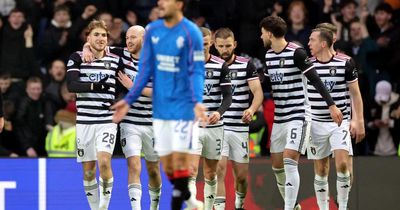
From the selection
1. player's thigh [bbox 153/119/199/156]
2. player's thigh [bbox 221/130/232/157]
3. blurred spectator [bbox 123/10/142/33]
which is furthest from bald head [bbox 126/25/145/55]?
blurred spectator [bbox 123/10/142/33]

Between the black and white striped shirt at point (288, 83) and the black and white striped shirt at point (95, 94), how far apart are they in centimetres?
193

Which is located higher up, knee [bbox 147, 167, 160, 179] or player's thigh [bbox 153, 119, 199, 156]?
player's thigh [bbox 153, 119, 199, 156]

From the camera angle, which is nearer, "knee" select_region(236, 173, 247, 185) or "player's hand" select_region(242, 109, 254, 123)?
"player's hand" select_region(242, 109, 254, 123)

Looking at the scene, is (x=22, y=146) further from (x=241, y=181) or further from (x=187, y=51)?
(x=187, y=51)

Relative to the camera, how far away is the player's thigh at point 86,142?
14.9 meters

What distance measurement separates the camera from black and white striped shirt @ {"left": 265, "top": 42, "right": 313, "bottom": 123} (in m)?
15.1

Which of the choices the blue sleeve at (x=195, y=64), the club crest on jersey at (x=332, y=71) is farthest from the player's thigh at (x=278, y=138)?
the blue sleeve at (x=195, y=64)

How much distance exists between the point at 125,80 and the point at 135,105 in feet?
1.22

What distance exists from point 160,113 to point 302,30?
7.30 meters

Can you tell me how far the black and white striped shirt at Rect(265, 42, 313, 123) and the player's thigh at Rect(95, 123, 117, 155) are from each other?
2052 millimetres

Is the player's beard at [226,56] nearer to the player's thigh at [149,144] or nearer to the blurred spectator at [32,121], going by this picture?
the player's thigh at [149,144]

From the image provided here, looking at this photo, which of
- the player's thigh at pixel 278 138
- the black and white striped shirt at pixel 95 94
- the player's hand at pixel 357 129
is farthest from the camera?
the player's hand at pixel 357 129

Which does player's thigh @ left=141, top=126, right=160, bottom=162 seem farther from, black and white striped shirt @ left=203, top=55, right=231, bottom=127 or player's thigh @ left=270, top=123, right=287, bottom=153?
player's thigh @ left=270, top=123, right=287, bottom=153

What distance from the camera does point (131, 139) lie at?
49.1ft
